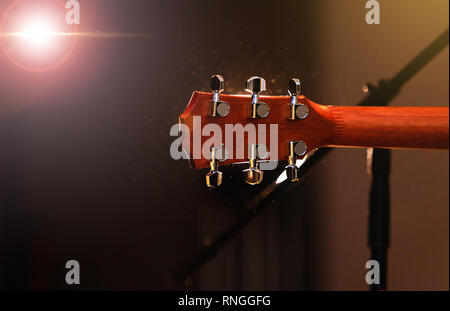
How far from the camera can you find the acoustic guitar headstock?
64 centimetres

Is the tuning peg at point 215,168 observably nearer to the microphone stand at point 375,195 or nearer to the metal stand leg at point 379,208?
the microphone stand at point 375,195

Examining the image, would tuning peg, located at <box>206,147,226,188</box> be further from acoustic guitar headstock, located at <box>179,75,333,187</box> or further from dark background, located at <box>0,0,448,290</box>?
dark background, located at <box>0,0,448,290</box>

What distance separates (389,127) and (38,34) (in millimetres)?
770

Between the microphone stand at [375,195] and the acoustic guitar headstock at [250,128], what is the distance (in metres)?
0.21

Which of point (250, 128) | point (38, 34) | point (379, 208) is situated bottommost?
point (379, 208)

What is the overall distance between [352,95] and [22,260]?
86cm

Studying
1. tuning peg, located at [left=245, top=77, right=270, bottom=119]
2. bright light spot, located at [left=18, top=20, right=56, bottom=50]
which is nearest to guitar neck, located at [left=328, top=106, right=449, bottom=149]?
tuning peg, located at [left=245, top=77, right=270, bottom=119]

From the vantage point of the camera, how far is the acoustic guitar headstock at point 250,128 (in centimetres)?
64

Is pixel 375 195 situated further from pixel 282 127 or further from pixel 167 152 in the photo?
pixel 167 152

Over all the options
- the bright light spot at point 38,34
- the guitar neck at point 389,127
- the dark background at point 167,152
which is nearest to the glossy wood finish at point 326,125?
the guitar neck at point 389,127

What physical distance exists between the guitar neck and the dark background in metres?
0.16

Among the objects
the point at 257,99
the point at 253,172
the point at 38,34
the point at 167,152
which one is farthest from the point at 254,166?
the point at 38,34

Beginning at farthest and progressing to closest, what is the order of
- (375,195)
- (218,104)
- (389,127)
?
1. (375,195)
2. (389,127)
3. (218,104)

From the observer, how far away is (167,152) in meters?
0.86
